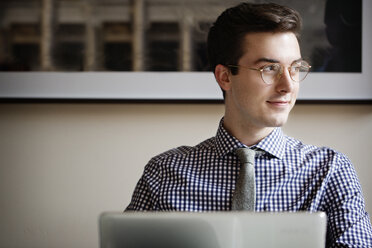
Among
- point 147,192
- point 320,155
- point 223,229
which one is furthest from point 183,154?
point 223,229

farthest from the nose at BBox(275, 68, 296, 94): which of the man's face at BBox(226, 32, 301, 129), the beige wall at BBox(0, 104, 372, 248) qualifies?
the beige wall at BBox(0, 104, 372, 248)

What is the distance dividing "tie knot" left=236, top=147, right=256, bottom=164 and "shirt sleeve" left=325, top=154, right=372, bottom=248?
0.22 metres

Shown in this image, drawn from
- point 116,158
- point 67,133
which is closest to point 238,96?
point 116,158

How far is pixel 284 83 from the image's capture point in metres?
1.10

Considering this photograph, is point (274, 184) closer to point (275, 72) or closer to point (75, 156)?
point (275, 72)

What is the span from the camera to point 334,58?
62.9 inches

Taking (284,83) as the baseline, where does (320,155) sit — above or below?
below

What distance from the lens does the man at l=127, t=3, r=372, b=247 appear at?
1.10 metres

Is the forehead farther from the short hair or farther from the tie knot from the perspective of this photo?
the tie knot

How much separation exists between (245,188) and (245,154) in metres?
0.10

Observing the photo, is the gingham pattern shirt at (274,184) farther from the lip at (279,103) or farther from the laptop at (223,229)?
the laptop at (223,229)

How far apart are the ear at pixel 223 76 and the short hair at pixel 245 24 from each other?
0.02m

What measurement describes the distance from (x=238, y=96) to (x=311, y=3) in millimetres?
657

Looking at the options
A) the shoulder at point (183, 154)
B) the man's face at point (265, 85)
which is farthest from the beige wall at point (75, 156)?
the man's face at point (265, 85)
